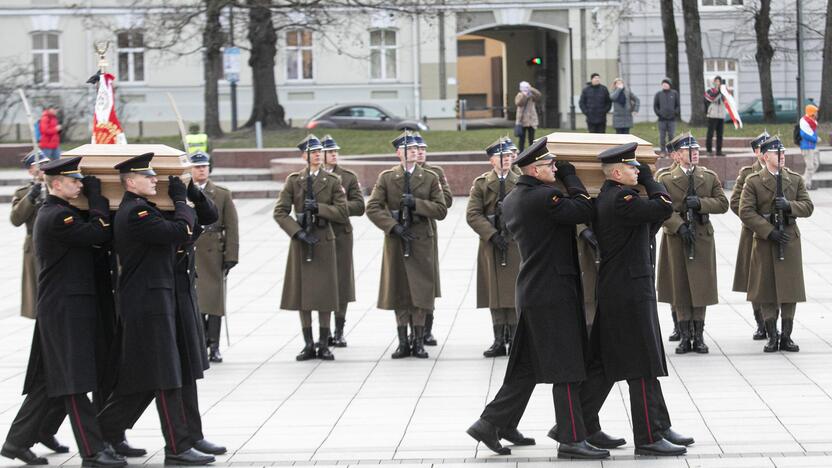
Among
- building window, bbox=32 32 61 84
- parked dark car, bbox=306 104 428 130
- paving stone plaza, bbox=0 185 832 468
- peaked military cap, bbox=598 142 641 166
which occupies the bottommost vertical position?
paving stone plaza, bbox=0 185 832 468

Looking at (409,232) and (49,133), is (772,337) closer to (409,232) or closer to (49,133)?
(409,232)

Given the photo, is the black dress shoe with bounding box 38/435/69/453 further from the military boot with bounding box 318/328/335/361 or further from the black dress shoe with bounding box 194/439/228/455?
the military boot with bounding box 318/328/335/361

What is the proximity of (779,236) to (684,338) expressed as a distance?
47.7 inches

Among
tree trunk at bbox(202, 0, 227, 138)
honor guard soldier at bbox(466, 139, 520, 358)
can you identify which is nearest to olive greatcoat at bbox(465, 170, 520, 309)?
honor guard soldier at bbox(466, 139, 520, 358)

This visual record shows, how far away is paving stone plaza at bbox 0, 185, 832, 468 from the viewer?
8680 mm

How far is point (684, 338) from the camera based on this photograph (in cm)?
1238

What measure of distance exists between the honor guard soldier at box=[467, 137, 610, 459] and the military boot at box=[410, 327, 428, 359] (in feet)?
12.6

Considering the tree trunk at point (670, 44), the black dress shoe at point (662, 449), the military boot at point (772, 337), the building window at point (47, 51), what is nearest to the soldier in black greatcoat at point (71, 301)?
the black dress shoe at point (662, 449)

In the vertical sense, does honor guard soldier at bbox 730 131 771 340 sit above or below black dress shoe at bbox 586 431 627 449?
above

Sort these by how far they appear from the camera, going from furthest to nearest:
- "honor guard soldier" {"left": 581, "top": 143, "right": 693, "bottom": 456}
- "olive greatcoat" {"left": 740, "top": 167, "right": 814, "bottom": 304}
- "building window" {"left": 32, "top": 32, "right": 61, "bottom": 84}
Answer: "building window" {"left": 32, "top": 32, "right": 61, "bottom": 84}, "olive greatcoat" {"left": 740, "top": 167, "right": 814, "bottom": 304}, "honor guard soldier" {"left": 581, "top": 143, "right": 693, "bottom": 456}

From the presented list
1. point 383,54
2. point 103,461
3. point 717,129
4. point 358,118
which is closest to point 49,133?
point 717,129

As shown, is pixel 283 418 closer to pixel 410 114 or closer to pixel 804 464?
pixel 804 464

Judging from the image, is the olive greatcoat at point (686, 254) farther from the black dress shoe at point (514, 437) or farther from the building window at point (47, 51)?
the building window at point (47, 51)

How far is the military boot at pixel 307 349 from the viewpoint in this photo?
493 inches
